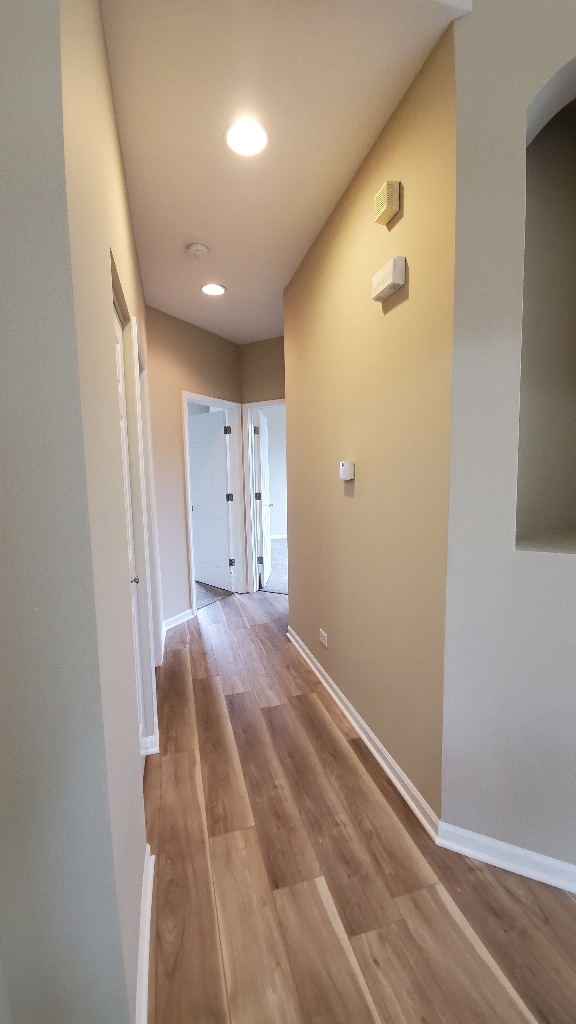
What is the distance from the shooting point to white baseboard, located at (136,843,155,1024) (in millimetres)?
926

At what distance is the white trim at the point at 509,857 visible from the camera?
1219 mm

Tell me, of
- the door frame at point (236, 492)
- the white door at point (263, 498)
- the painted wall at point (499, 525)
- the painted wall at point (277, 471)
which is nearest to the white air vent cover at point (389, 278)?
the painted wall at point (499, 525)

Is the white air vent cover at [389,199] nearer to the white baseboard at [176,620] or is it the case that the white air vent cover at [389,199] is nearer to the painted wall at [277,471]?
the white baseboard at [176,620]

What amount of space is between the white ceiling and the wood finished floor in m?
2.52

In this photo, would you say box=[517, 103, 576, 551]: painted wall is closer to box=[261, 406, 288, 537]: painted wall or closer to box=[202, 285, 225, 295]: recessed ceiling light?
box=[202, 285, 225, 295]: recessed ceiling light

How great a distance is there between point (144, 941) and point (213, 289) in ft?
10.8

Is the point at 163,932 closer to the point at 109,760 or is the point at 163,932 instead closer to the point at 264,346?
the point at 109,760

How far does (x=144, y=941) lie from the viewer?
106cm

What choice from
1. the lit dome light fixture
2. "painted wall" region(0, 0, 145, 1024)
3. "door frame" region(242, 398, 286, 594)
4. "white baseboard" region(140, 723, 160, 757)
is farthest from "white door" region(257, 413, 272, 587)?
"painted wall" region(0, 0, 145, 1024)

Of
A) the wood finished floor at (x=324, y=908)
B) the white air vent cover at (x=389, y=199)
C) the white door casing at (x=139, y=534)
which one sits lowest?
the wood finished floor at (x=324, y=908)

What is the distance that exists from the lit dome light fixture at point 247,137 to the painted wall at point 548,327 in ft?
3.27

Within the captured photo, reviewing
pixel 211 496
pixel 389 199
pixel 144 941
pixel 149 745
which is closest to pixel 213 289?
pixel 389 199

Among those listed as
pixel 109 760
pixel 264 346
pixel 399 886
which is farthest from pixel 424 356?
pixel 264 346

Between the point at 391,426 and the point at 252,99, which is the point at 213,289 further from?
the point at 391,426
